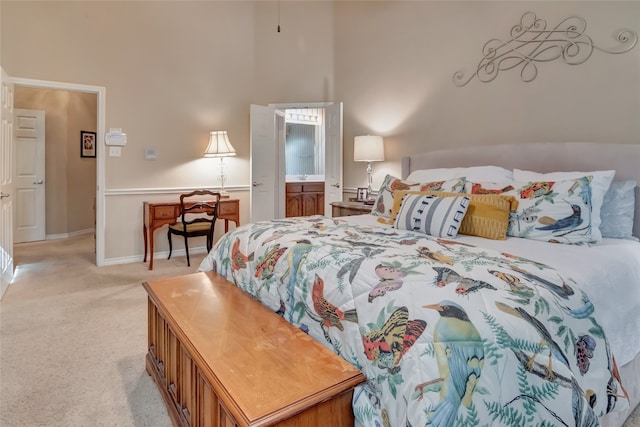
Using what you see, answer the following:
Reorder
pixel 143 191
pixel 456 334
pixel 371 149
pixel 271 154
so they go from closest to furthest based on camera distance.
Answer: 1. pixel 456 334
2. pixel 371 149
3. pixel 143 191
4. pixel 271 154

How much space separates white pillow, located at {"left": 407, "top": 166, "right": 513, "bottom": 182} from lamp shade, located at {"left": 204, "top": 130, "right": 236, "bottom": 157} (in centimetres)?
254

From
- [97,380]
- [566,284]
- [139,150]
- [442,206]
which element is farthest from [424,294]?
[139,150]

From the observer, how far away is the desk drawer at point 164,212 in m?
4.07

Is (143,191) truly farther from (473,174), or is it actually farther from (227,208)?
(473,174)

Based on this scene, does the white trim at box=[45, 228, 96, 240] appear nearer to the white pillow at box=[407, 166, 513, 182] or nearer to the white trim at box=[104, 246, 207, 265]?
the white trim at box=[104, 246, 207, 265]

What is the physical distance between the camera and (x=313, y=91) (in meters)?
4.88

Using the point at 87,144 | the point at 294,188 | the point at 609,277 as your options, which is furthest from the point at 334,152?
the point at 87,144

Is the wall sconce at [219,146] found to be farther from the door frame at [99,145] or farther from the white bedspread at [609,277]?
the white bedspread at [609,277]

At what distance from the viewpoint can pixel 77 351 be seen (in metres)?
2.22

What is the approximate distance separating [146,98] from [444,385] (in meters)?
4.48

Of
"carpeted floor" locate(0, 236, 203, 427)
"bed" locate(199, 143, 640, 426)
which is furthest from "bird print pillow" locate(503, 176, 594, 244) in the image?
"carpeted floor" locate(0, 236, 203, 427)

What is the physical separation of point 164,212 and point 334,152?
A: 6.98 ft

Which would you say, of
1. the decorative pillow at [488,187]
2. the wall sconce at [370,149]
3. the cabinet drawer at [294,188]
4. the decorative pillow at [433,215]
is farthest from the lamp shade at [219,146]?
the decorative pillow at [488,187]

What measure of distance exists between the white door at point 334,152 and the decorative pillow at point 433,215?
2.40 metres
